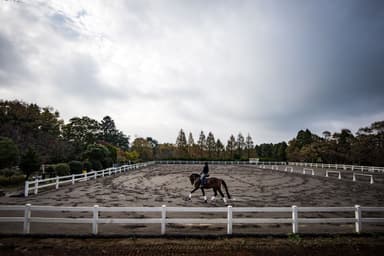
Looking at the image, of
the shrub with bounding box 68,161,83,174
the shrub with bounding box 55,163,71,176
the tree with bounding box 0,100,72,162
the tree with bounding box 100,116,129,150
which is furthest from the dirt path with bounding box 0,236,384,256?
the tree with bounding box 100,116,129,150

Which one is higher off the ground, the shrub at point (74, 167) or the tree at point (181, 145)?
the tree at point (181, 145)

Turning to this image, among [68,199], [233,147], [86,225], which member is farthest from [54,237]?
[233,147]

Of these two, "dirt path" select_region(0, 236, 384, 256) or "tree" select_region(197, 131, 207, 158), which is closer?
"dirt path" select_region(0, 236, 384, 256)

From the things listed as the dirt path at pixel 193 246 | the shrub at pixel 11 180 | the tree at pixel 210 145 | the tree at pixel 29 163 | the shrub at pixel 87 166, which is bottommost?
the shrub at pixel 11 180

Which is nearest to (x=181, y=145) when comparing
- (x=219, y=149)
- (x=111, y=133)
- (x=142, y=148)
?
(x=219, y=149)

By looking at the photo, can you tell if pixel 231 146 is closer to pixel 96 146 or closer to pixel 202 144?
pixel 202 144

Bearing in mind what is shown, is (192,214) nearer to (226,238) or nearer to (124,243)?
(226,238)

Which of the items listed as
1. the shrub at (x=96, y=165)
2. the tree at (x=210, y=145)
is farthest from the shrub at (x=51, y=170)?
the tree at (x=210, y=145)

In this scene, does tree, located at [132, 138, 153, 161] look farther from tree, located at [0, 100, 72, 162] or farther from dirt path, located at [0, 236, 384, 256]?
dirt path, located at [0, 236, 384, 256]

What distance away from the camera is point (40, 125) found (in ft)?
127

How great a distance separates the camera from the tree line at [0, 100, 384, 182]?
2234 cm

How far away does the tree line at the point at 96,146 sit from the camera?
22.3m

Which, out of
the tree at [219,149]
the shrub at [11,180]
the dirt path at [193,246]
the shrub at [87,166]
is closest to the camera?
the dirt path at [193,246]

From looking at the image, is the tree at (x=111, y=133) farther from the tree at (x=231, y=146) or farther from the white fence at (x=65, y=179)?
the white fence at (x=65, y=179)
